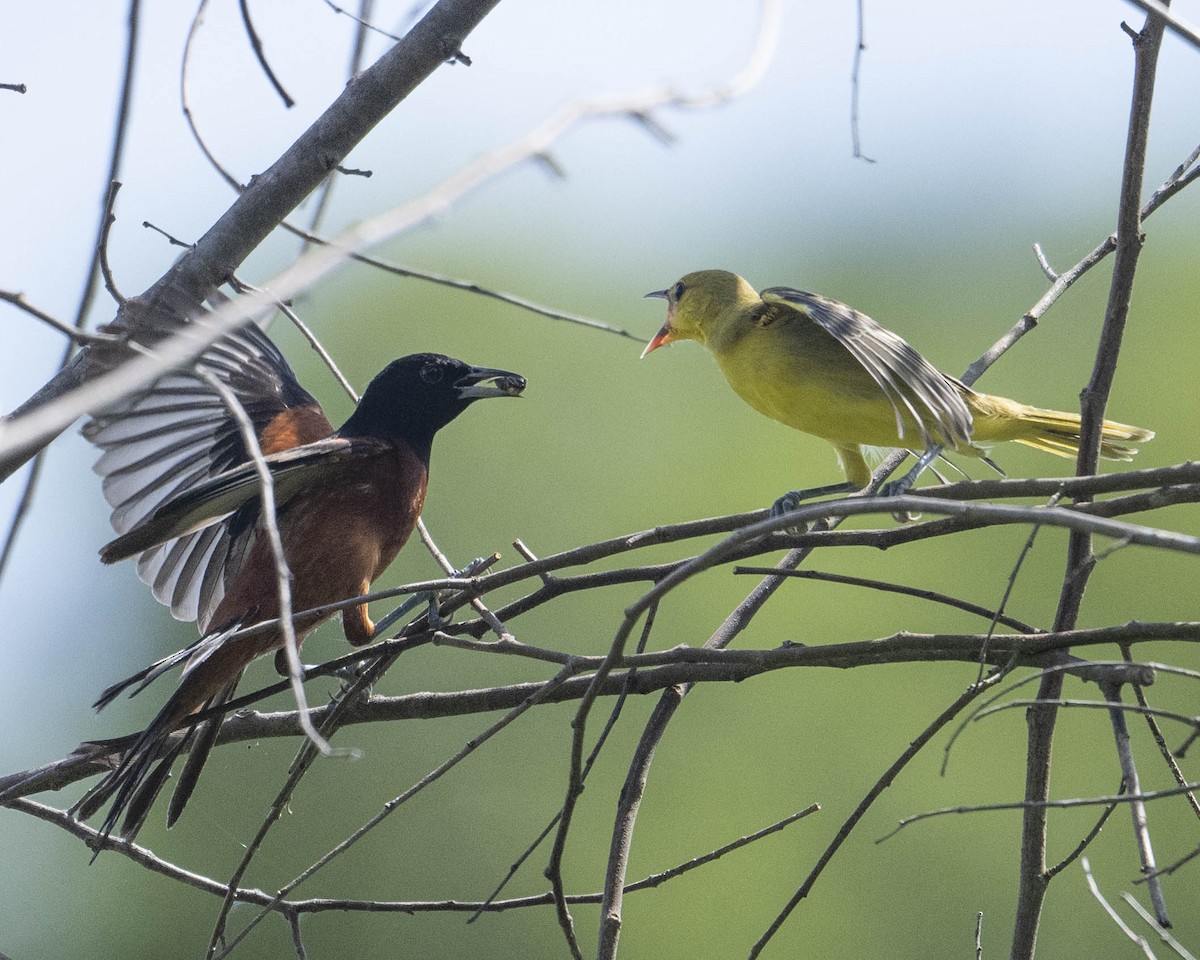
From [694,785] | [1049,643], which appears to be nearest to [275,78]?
[1049,643]

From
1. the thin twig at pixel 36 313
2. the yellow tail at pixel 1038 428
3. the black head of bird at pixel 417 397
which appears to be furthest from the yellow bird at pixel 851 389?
the thin twig at pixel 36 313

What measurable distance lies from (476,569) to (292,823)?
794cm

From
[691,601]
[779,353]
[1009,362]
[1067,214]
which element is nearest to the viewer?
[779,353]

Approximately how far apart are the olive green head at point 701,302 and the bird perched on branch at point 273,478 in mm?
618

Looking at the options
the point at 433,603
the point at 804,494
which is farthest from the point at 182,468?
the point at 804,494

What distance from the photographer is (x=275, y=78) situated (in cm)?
267

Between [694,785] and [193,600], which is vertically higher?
[694,785]

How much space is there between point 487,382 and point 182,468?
3.29ft

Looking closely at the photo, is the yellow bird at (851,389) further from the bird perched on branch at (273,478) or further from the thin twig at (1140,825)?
the thin twig at (1140,825)

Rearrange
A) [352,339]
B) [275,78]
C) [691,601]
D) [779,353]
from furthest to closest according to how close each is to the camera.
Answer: [352,339]
[691,601]
[779,353]
[275,78]

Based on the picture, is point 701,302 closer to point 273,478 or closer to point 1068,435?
point 1068,435

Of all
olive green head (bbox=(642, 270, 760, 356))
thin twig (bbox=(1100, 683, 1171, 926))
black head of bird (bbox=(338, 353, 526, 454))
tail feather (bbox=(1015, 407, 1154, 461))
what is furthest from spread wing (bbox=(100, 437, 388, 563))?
tail feather (bbox=(1015, 407, 1154, 461))

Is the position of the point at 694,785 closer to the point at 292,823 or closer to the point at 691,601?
the point at 691,601

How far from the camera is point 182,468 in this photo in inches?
163
